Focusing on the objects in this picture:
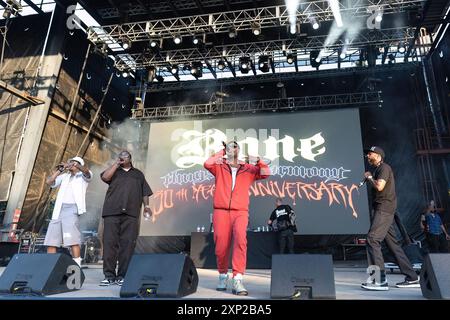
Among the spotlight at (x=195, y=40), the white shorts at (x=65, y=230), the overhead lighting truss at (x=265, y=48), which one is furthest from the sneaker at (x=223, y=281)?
the overhead lighting truss at (x=265, y=48)

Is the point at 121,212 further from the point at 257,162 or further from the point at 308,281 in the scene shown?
the point at 308,281

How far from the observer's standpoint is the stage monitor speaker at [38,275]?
2756 millimetres

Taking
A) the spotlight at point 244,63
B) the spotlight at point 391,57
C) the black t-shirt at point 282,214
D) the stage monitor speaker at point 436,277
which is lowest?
the stage monitor speaker at point 436,277

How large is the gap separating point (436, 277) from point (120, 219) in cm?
310

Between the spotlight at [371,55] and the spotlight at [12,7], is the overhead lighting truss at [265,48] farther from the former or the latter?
the spotlight at [12,7]

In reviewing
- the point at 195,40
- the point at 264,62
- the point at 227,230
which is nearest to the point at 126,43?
the point at 195,40

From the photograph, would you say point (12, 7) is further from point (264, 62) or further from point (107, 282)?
point (107, 282)

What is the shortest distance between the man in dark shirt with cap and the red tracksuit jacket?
107 cm

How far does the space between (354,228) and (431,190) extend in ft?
12.3

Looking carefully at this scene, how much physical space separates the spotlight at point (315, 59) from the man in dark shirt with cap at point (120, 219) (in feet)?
31.8

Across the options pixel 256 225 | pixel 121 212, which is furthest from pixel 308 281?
pixel 256 225

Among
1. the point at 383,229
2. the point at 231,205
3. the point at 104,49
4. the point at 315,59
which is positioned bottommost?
the point at 383,229

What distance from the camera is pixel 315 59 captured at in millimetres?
12523

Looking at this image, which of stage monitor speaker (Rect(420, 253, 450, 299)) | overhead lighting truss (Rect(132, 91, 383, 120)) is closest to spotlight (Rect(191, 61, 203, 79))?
overhead lighting truss (Rect(132, 91, 383, 120))
